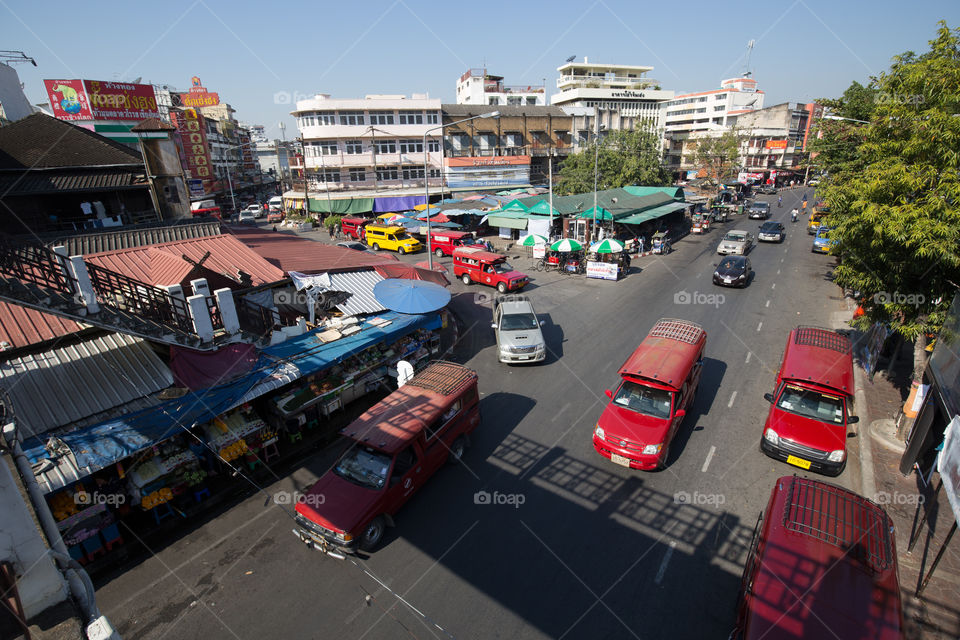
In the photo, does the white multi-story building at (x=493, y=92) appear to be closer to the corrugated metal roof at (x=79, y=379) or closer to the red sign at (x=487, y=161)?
the red sign at (x=487, y=161)

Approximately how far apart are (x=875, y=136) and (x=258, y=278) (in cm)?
1661

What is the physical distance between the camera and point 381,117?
4569 centimetres

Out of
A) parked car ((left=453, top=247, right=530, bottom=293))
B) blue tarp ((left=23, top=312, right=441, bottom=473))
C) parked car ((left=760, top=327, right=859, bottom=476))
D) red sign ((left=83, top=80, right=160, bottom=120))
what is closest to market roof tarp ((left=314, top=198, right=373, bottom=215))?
red sign ((left=83, top=80, right=160, bottom=120))

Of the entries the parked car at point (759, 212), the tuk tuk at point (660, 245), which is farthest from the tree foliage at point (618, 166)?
the tuk tuk at point (660, 245)

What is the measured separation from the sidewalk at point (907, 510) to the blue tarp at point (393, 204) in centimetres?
3991

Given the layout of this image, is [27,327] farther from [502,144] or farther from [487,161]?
[502,144]

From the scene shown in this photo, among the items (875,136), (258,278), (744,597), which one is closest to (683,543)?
(744,597)

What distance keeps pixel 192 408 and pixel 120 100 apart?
121ft

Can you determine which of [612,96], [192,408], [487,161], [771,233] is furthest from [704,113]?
[192,408]

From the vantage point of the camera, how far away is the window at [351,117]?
44406 millimetres

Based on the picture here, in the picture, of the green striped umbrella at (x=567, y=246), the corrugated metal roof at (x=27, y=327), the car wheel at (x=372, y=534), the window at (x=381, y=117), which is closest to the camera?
the car wheel at (x=372, y=534)

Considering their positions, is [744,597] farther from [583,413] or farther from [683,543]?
[583,413]

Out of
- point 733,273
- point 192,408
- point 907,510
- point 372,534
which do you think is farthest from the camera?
point 733,273

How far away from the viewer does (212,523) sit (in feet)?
29.3
